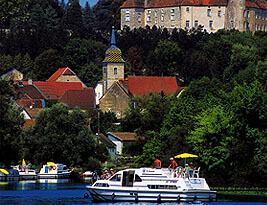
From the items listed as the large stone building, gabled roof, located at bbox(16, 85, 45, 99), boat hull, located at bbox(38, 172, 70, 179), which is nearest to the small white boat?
boat hull, located at bbox(38, 172, 70, 179)

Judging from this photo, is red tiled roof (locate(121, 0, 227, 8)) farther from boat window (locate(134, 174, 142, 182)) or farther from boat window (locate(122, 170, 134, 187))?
boat window (locate(134, 174, 142, 182))

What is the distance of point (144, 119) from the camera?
103 m

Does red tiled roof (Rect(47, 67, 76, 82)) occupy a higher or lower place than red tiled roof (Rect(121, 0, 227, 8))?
lower

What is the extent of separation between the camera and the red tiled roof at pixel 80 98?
440ft

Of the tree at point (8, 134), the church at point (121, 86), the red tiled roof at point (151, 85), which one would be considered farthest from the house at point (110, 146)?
the red tiled roof at point (151, 85)

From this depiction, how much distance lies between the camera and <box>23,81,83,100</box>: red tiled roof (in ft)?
471

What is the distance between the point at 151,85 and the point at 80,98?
8069mm

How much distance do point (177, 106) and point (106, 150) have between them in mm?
12827

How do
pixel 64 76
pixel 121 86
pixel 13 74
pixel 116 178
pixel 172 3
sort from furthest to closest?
pixel 172 3, pixel 64 76, pixel 13 74, pixel 121 86, pixel 116 178

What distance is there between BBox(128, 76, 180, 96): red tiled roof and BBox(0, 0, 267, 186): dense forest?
Answer: 224 inches

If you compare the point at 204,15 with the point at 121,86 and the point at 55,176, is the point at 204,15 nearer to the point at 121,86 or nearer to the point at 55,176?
the point at 121,86

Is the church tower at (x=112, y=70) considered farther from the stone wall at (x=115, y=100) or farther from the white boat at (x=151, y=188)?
the white boat at (x=151, y=188)

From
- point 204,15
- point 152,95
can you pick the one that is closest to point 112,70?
point 152,95

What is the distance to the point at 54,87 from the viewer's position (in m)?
148
